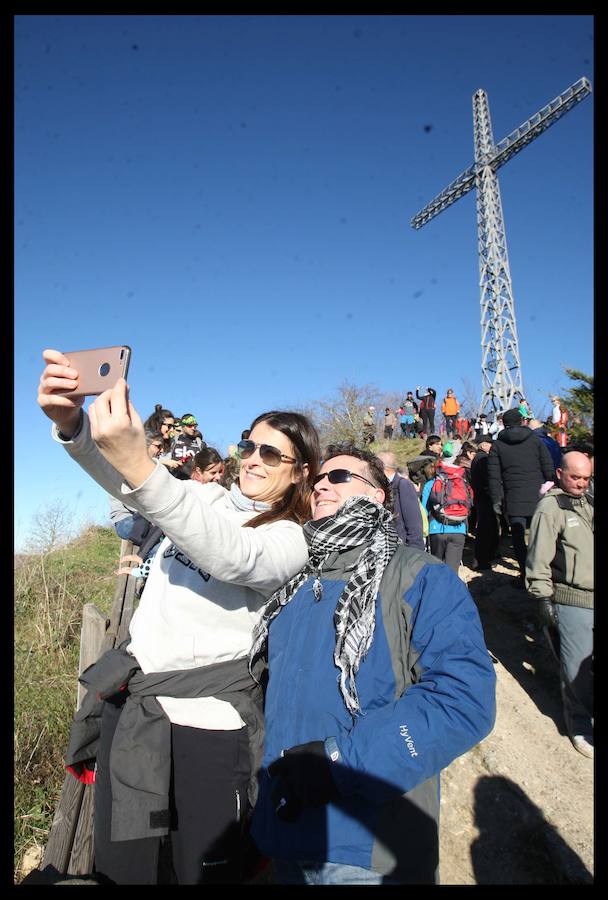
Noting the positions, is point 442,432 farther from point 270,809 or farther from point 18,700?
point 270,809

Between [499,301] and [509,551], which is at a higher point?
[499,301]

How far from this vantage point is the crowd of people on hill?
5.05 ft

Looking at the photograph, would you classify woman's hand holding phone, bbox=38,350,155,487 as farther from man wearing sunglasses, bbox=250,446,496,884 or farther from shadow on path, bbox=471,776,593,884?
shadow on path, bbox=471,776,593,884

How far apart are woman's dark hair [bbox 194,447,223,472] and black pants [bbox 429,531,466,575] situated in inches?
134

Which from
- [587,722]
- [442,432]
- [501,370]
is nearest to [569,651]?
[587,722]

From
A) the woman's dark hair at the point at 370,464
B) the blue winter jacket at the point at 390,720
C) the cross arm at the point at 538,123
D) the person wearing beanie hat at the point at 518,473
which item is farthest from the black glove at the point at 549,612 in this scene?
the cross arm at the point at 538,123

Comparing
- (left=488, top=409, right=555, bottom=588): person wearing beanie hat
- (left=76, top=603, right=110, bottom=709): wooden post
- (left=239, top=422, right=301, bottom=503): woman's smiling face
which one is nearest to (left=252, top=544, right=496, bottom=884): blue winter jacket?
(left=239, top=422, right=301, bottom=503): woman's smiling face

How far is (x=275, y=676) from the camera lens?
1.89m

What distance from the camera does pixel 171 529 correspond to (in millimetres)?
1383

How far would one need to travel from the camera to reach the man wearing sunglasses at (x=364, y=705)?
61.0 inches

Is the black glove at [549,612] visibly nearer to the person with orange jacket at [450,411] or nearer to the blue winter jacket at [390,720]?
the blue winter jacket at [390,720]

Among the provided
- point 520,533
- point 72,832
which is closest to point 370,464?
point 72,832

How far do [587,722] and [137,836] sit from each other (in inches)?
167
